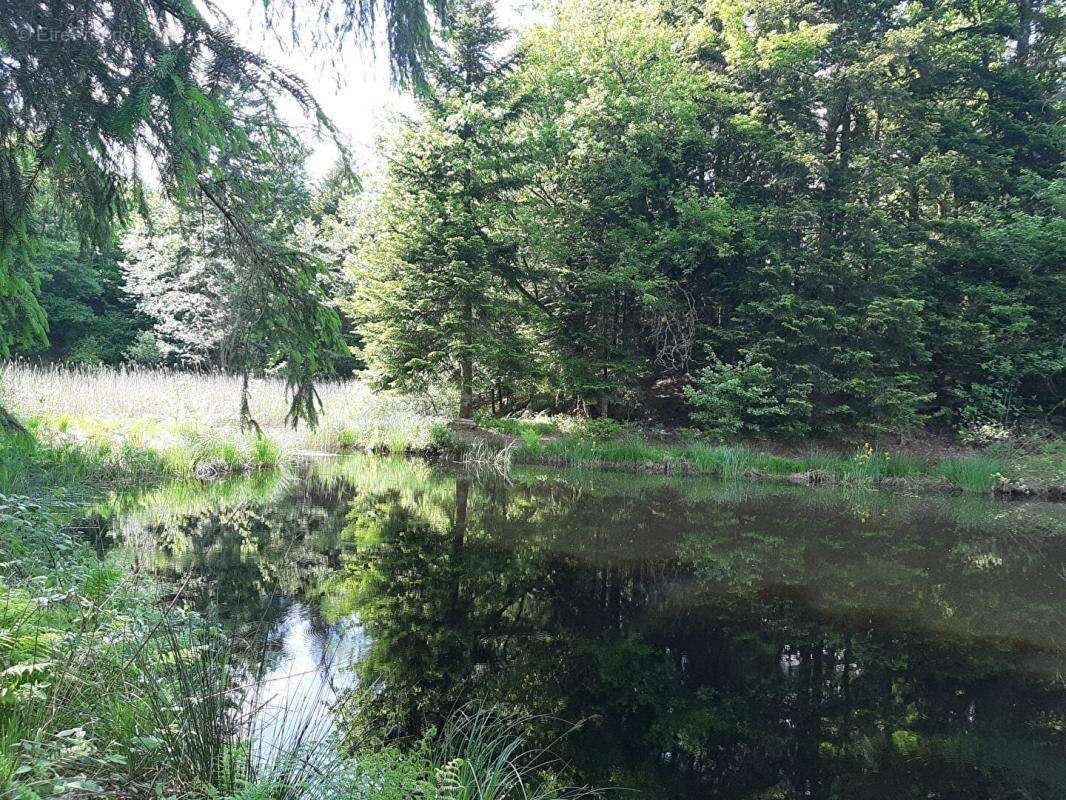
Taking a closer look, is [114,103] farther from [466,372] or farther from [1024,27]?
[1024,27]

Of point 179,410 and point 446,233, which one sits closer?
point 179,410

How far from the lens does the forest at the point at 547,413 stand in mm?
2758

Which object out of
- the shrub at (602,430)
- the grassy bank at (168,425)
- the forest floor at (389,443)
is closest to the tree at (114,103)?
the grassy bank at (168,425)

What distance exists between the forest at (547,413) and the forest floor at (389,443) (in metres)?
0.09

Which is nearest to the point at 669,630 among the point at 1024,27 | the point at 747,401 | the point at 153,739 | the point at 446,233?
the point at 153,739

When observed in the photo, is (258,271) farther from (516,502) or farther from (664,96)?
(664,96)

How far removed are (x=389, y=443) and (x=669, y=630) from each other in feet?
32.8

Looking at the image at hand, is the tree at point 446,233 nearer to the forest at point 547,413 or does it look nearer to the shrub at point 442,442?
the forest at point 547,413

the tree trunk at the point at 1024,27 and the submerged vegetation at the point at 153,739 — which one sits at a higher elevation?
the tree trunk at the point at 1024,27

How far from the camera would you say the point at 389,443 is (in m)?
13.6

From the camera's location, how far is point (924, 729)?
3.26 meters

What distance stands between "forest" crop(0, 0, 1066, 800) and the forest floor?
0.31 feet

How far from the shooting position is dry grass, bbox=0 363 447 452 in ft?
28.5

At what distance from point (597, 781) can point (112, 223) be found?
12.6 ft
